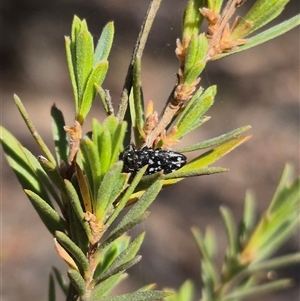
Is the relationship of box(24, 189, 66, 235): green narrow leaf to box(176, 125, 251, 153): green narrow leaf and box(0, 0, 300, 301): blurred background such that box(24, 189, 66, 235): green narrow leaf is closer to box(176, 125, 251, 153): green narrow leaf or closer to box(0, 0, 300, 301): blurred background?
box(176, 125, 251, 153): green narrow leaf

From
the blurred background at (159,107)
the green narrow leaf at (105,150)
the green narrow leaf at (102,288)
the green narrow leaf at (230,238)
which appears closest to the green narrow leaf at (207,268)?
the green narrow leaf at (230,238)

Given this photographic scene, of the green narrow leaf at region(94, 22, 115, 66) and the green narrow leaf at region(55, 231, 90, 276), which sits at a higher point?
the green narrow leaf at region(94, 22, 115, 66)

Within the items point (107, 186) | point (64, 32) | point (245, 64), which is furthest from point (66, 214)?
point (245, 64)

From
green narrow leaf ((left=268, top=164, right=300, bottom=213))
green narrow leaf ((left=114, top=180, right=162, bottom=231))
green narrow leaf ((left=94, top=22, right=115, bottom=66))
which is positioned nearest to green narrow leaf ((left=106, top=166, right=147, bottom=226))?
green narrow leaf ((left=114, top=180, right=162, bottom=231))

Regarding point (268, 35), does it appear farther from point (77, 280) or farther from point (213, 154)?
point (77, 280)

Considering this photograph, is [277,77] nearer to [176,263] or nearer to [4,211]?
[176,263]

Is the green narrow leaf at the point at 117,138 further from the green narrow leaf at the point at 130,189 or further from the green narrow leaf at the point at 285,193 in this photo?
the green narrow leaf at the point at 285,193
